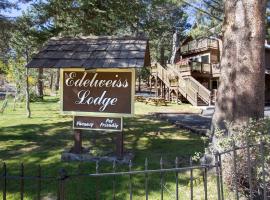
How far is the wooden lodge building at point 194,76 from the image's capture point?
27328 millimetres

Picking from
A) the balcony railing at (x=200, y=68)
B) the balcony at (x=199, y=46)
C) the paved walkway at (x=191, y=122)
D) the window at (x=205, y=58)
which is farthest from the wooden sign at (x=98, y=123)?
the window at (x=205, y=58)

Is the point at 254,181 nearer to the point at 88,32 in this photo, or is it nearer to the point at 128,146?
the point at 128,146

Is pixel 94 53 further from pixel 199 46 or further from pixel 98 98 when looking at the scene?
pixel 199 46

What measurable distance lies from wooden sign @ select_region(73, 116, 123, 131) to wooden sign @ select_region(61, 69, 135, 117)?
0.44 ft

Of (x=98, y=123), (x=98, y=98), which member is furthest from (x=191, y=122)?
(x=98, y=98)

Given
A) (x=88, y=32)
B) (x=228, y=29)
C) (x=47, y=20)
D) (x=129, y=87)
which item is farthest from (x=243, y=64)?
(x=47, y=20)

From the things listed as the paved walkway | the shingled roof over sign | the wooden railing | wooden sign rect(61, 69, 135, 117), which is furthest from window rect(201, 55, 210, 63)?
wooden sign rect(61, 69, 135, 117)

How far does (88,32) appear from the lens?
53.0 ft

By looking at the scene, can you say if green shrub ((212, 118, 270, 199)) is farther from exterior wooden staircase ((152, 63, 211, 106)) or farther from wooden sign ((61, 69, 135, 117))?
exterior wooden staircase ((152, 63, 211, 106))

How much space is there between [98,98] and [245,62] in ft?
11.2

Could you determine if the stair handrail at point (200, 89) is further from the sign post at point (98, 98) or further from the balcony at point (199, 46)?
the sign post at point (98, 98)

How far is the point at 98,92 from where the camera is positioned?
8039 mm

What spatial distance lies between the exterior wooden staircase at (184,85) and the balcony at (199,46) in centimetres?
659

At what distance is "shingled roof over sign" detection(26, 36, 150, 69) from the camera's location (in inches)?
299
